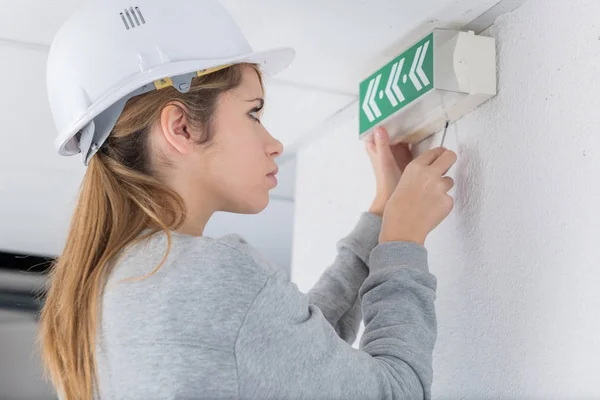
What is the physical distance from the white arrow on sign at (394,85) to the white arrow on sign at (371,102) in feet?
0.15

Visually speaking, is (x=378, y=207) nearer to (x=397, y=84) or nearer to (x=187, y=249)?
(x=397, y=84)

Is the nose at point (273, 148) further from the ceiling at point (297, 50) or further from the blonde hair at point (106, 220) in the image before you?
the ceiling at point (297, 50)

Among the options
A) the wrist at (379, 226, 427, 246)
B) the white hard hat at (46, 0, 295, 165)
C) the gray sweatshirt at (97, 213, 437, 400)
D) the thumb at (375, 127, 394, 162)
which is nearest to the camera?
the gray sweatshirt at (97, 213, 437, 400)

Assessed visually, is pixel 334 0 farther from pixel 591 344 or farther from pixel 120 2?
pixel 591 344

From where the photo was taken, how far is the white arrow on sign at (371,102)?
1.45 m

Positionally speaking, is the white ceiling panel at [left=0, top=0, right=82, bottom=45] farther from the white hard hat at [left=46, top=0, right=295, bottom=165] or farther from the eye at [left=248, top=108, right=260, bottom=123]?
the eye at [left=248, top=108, right=260, bottom=123]

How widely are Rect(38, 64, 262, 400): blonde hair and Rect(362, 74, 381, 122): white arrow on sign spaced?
360 millimetres

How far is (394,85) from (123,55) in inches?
19.3

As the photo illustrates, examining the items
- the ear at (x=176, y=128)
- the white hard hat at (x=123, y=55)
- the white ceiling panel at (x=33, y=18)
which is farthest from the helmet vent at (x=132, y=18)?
the white ceiling panel at (x=33, y=18)

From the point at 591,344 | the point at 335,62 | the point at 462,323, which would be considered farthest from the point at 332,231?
the point at 591,344

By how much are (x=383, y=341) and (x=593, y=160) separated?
35cm

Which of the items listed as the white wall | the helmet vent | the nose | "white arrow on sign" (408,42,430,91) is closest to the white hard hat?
the helmet vent

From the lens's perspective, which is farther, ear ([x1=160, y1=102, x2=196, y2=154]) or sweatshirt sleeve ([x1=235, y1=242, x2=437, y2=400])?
ear ([x1=160, y1=102, x2=196, y2=154])

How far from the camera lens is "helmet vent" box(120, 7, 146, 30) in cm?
111
